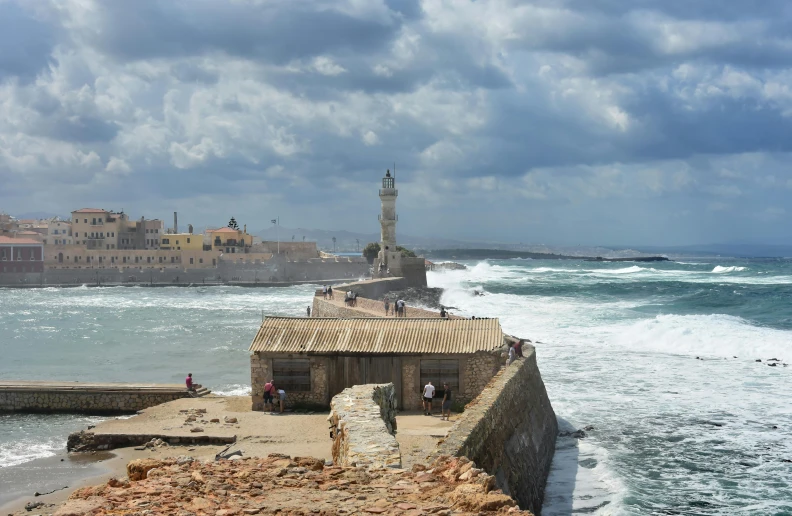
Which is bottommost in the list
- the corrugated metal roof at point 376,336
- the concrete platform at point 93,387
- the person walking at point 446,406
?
the concrete platform at point 93,387

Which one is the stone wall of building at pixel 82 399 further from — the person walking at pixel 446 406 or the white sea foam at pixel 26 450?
the person walking at pixel 446 406

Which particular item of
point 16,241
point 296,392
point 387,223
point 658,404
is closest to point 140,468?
point 296,392

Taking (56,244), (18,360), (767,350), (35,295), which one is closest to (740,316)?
(767,350)

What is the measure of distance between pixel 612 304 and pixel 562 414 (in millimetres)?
35252

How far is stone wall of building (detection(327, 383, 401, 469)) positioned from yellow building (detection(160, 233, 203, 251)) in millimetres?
87837

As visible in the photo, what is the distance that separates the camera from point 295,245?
107m

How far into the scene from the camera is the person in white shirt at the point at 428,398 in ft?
53.0

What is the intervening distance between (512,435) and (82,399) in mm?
10786

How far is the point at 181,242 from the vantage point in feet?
324

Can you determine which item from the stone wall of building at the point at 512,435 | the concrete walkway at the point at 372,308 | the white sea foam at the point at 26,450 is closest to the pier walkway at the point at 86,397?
the white sea foam at the point at 26,450

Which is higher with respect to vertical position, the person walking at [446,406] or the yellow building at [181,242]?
the yellow building at [181,242]

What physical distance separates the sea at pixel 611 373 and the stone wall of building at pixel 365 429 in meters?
3.41

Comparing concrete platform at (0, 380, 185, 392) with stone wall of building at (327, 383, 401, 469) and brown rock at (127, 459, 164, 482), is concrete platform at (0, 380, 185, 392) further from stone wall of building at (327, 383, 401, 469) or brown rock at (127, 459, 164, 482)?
brown rock at (127, 459, 164, 482)

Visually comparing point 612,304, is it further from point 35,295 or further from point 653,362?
point 35,295
